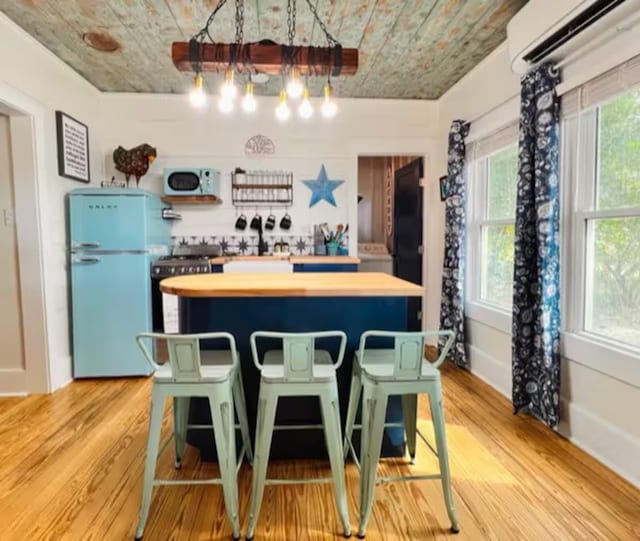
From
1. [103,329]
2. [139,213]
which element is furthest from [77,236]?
[103,329]

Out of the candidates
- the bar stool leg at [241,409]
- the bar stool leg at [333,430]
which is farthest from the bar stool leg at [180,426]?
the bar stool leg at [333,430]

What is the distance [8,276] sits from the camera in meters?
2.80

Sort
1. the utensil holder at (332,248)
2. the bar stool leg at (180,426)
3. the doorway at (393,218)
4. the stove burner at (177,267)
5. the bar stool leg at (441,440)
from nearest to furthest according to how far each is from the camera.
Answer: the bar stool leg at (441,440) → the bar stool leg at (180,426) → the stove burner at (177,267) → the utensil holder at (332,248) → the doorway at (393,218)

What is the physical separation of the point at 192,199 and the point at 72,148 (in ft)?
3.28

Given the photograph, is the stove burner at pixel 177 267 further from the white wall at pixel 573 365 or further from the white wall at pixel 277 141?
the white wall at pixel 573 365

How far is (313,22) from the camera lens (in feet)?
8.25

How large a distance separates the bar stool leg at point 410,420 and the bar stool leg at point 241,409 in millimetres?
739

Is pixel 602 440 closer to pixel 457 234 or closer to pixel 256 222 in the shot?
pixel 457 234

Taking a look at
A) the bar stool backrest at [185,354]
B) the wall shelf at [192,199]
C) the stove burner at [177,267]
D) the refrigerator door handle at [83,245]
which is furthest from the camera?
the wall shelf at [192,199]

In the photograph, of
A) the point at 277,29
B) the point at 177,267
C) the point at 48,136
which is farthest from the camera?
the point at 177,267

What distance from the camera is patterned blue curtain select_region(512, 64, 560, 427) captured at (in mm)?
2230

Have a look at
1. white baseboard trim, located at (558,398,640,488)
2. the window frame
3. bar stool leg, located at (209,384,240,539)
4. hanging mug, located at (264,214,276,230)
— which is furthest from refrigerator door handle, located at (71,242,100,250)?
white baseboard trim, located at (558,398,640,488)

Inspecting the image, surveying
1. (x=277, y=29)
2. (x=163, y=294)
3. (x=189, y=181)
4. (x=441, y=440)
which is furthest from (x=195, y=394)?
(x=189, y=181)

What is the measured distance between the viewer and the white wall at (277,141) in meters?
3.81
